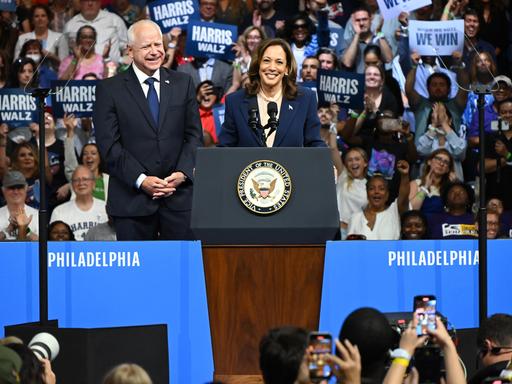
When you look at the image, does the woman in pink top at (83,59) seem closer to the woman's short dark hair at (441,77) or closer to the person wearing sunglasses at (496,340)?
the woman's short dark hair at (441,77)

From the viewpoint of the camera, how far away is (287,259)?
4.99 metres

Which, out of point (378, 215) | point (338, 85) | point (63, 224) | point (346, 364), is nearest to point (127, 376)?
point (346, 364)

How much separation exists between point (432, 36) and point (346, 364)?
5495 mm

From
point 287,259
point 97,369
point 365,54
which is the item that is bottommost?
point 97,369

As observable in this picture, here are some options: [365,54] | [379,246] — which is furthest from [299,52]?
[379,246]

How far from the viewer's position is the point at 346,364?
3.24 m

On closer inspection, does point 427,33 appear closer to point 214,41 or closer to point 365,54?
point 365,54

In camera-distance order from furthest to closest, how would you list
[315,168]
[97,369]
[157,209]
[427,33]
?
[427,33] → [157,209] → [97,369] → [315,168]

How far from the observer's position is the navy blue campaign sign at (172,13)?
29.3ft

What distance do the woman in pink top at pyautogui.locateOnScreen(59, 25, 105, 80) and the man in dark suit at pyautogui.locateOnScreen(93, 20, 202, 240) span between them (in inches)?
119

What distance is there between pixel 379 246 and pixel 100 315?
4.66ft

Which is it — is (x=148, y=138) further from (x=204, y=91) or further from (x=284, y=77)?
(x=204, y=91)

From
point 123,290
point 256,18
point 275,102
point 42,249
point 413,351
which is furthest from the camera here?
point 256,18

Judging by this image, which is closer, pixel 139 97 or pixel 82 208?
pixel 139 97
